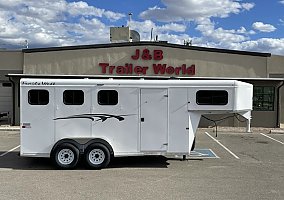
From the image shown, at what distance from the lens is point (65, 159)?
10.2 m

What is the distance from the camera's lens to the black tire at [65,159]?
10164 mm

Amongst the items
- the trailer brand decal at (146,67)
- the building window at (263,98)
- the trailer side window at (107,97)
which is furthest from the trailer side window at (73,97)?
the building window at (263,98)

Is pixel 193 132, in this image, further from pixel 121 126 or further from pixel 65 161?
pixel 65 161

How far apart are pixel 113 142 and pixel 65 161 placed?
4.50ft

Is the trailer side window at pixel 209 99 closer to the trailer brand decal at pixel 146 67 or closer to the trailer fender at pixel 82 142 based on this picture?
the trailer fender at pixel 82 142

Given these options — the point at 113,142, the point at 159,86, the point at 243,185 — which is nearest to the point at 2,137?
the point at 113,142

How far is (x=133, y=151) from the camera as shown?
34.2ft

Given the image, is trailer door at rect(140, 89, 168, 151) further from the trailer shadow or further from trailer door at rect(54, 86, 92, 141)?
trailer door at rect(54, 86, 92, 141)

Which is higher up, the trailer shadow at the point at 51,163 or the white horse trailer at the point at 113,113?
the white horse trailer at the point at 113,113

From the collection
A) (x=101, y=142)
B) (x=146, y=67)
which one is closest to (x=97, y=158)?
(x=101, y=142)

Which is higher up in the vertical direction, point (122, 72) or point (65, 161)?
point (122, 72)

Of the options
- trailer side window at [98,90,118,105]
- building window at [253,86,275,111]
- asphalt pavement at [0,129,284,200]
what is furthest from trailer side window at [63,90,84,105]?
building window at [253,86,275,111]

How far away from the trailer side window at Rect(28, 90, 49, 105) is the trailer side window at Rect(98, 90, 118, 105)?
1432 mm

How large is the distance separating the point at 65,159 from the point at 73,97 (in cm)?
168
